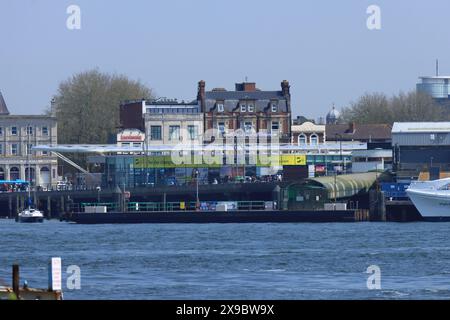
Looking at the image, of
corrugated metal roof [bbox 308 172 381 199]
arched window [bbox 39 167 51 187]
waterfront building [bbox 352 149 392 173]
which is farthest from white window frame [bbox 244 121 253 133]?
corrugated metal roof [bbox 308 172 381 199]

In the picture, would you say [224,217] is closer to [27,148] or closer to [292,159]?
[292,159]

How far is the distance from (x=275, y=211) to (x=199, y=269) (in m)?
52.0

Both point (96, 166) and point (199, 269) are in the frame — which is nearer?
point (199, 269)

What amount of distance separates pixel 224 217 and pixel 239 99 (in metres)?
43.5

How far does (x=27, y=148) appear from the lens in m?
142

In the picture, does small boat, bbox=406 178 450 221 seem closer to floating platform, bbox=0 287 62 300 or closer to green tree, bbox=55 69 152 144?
green tree, bbox=55 69 152 144

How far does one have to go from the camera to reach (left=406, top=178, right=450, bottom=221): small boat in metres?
102

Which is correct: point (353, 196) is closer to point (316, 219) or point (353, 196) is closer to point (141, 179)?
point (316, 219)

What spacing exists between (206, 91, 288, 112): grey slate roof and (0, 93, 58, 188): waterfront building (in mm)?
15673

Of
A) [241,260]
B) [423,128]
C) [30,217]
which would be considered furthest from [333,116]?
[241,260]

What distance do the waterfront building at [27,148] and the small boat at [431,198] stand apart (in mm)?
49167

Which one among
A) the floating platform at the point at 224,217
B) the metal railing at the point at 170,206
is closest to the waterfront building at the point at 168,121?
the metal railing at the point at 170,206

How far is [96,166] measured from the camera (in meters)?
147
